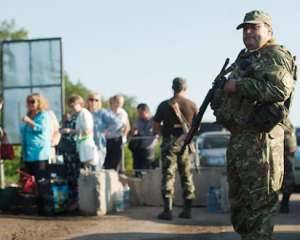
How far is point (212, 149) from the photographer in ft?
67.5

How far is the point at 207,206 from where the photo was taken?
11.5 m

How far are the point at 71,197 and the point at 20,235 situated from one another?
236 centimetres

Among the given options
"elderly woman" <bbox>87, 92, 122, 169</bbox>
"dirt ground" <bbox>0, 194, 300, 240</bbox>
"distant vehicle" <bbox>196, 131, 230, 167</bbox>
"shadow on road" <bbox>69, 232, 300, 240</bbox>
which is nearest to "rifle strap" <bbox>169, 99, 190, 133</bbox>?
"dirt ground" <bbox>0, 194, 300, 240</bbox>

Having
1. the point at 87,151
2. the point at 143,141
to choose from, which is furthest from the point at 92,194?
the point at 143,141

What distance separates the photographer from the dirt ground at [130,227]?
840 centimetres

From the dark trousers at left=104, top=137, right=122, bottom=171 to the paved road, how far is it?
92.7 inches

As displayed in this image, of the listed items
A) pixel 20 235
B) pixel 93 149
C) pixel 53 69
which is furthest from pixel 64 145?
pixel 20 235

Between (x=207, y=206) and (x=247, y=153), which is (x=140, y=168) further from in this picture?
(x=247, y=153)

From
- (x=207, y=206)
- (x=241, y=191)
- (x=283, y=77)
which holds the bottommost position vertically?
(x=207, y=206)

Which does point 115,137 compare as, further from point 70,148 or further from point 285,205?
point 285,205

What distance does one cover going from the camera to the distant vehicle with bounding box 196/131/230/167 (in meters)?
20.0

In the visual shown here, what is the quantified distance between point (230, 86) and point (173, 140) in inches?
166

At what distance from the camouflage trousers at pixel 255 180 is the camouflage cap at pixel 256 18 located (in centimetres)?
90

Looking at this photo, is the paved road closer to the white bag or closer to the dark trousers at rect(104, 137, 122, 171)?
the white bag
